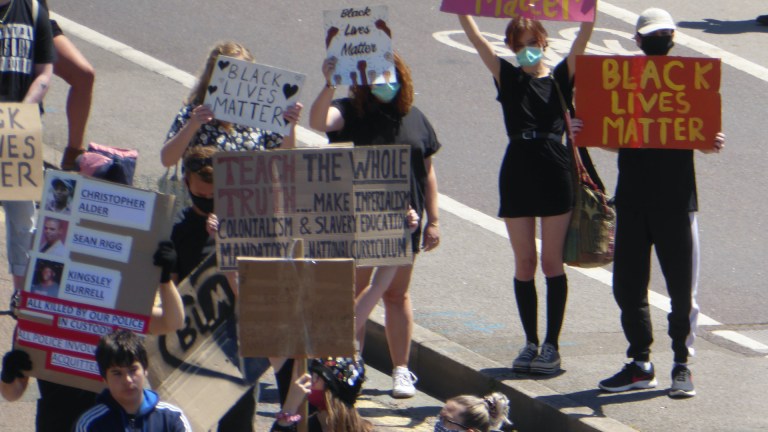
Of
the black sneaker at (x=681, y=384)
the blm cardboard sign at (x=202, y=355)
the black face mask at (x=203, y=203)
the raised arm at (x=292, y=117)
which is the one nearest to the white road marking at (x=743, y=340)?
the black sneaker at (x=681, y=384)

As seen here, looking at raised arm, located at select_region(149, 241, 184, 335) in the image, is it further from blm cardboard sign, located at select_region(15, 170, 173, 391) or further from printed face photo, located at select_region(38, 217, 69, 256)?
printed face photo, located at select_region(38, 217, 69, 256)

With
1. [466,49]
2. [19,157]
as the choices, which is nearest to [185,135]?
[19,157]

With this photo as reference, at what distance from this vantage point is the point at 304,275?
498 cm

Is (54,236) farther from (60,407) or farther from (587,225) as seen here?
(587,225)

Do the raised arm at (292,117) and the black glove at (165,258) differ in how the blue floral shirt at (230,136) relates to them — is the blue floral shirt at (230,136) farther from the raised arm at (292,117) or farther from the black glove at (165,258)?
the black glove at (165,258)

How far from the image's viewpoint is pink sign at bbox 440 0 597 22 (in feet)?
23.3

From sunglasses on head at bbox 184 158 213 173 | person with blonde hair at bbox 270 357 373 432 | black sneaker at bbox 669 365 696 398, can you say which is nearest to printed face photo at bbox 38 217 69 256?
sunglasses on head at bbox 184 158 213 173

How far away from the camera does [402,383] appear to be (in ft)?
23.6

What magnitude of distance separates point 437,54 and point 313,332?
8862 mm

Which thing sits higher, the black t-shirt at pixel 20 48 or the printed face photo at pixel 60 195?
the black t-shirt at pixel 20 48

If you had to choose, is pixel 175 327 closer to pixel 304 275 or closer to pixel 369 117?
pixel 304 275

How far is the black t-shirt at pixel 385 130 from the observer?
6.68 metres

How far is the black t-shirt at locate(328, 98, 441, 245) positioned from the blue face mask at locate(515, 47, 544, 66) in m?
0.65

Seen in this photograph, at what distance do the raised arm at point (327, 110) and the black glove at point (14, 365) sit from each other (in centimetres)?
200
